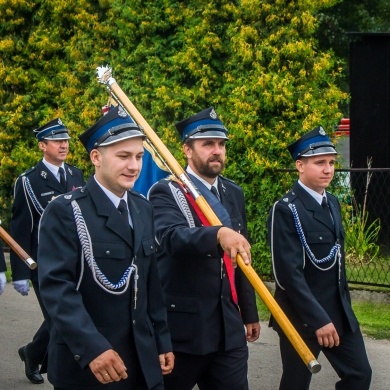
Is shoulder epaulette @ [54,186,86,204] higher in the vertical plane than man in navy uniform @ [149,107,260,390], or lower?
higher

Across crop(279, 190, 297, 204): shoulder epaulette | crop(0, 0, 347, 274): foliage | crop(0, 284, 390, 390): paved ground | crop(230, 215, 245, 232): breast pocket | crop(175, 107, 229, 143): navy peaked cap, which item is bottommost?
crop(0, 284, 390, 390): paved ground

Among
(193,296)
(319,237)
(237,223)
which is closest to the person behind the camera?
(193,296)

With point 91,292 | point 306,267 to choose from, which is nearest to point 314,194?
point 306,267

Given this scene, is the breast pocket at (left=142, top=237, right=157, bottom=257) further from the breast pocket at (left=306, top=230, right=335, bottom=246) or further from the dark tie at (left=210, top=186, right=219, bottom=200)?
the breast pocket at (left=306, top=230, right=335, bottom=246)

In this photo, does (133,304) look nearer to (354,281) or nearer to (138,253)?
(138,253)

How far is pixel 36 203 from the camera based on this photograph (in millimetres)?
7441

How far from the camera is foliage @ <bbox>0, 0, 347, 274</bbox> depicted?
9.41 metres

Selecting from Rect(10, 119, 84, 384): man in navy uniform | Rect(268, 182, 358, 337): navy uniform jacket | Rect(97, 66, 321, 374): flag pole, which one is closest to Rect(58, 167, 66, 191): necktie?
Rect(10, 119, 84, 384): man in navy uniform

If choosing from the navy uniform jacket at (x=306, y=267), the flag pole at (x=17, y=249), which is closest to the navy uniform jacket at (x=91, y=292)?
the navy uniform jacket at (x=306, y=267)

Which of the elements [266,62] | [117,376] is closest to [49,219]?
[117,376]

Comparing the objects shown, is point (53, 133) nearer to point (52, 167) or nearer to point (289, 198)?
point (52, 167)

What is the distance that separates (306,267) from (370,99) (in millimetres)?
6566

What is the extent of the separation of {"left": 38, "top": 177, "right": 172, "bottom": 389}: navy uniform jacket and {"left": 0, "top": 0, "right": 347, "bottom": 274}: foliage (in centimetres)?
535

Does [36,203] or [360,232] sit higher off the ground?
[36,203]
